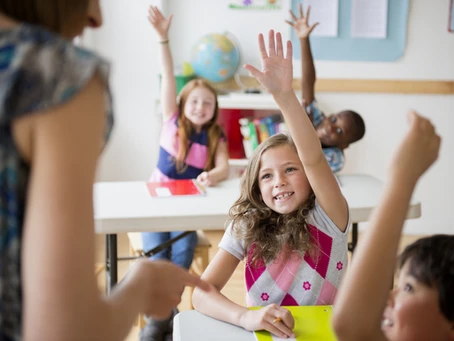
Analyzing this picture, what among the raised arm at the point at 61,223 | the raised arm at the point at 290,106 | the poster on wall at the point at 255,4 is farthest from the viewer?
the poster on wall at the point at 255,4

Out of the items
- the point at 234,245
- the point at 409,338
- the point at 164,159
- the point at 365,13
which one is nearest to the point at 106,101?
the point at 409,338

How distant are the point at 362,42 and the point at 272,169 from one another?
114 inches

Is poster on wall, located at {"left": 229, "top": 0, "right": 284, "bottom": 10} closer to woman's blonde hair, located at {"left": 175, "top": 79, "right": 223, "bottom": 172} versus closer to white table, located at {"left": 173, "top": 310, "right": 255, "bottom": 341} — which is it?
woman's blonde hair, located at {"left": 175, "top": 79, "right": 223, "bottom": 172}

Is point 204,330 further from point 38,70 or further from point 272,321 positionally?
point 38,70

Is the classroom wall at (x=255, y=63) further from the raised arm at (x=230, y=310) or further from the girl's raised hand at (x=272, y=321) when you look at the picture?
the girl's raised hand at (x=272, y=321)

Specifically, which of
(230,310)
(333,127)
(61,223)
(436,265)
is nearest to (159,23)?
(333,127)

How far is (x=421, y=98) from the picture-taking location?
4297mm

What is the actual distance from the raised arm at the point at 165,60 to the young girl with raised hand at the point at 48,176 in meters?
2.39

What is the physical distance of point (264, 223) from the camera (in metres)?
1.53

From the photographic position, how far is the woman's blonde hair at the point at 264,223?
1.44 m

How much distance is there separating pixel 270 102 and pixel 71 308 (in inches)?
132

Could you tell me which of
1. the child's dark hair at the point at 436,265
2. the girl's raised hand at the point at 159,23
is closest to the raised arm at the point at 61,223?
the child's dark hair at the point at 436,265

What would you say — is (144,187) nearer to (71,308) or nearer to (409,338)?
(409,338)

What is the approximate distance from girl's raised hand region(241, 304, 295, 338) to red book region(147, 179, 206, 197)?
1.25m
